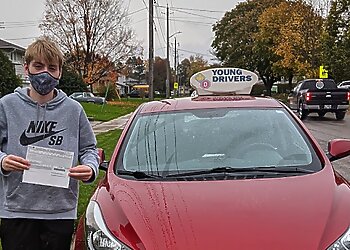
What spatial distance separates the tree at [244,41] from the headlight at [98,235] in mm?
53876

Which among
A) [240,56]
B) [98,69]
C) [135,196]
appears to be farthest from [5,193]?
[240,56]

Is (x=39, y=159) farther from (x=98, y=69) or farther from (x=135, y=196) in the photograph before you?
(x=98, y=69)

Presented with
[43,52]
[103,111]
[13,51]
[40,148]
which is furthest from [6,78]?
[40,148]

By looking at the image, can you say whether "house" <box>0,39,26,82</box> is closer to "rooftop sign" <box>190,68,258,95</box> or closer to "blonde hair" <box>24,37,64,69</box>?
"rooftop sign" <box>190,68,258,95</box>

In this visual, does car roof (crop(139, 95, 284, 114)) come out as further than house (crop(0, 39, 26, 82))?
No

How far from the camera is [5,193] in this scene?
10.7ft

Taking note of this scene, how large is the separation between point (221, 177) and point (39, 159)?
116 centimetres

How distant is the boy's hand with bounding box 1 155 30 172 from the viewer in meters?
3.06

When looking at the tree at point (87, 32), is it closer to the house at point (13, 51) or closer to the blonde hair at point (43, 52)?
the house at point (13, 51)

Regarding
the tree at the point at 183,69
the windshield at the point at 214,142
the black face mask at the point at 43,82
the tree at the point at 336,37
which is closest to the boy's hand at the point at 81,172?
the black face mask at the point at 43,82

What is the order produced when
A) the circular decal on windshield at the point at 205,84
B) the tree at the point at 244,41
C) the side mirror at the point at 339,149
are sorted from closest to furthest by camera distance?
the side mirror at the point at 339,149 < the circular decal on windshield at the point at 205,84 < the tree at the point at 244,41

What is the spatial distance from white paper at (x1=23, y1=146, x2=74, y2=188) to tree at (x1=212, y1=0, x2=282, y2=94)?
53977 mm

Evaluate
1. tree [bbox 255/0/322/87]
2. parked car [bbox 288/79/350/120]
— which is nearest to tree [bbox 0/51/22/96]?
parked car [bbox 288/79/350/120]

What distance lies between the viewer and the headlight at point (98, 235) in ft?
9.80
